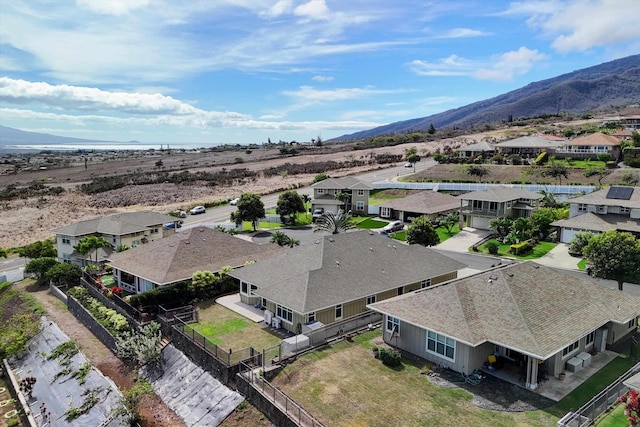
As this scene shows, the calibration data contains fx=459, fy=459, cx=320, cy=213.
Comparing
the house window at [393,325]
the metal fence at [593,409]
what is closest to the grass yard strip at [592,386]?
the metal fence at [593,409]

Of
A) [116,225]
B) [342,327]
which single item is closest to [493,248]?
[342,327]

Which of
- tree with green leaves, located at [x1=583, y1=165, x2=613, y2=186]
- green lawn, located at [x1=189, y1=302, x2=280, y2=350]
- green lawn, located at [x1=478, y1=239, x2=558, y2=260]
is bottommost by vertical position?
green lawn, located at [x1=478, y1=239, x2=558, y2=260]

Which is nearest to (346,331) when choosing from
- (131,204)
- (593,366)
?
(593,366)

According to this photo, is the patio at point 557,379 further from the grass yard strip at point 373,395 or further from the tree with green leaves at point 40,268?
the tree with green leaves at point 40,268

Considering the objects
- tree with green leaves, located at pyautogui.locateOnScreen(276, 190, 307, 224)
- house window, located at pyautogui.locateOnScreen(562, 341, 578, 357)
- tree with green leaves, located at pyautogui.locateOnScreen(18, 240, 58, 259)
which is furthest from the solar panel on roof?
tree with green leaves, located at pyautogui.locateOnScreen(18, 240, 58, 259)

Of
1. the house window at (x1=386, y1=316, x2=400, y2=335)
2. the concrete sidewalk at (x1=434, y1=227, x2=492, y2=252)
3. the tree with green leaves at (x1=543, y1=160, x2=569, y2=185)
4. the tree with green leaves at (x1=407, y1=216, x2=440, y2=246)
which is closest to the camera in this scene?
the house window at (x1=386, y1=316, x2=400, y2=335)

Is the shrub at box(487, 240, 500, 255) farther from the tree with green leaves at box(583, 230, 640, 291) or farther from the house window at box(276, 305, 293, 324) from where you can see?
the house window at box(276, 305, 293, 324)
